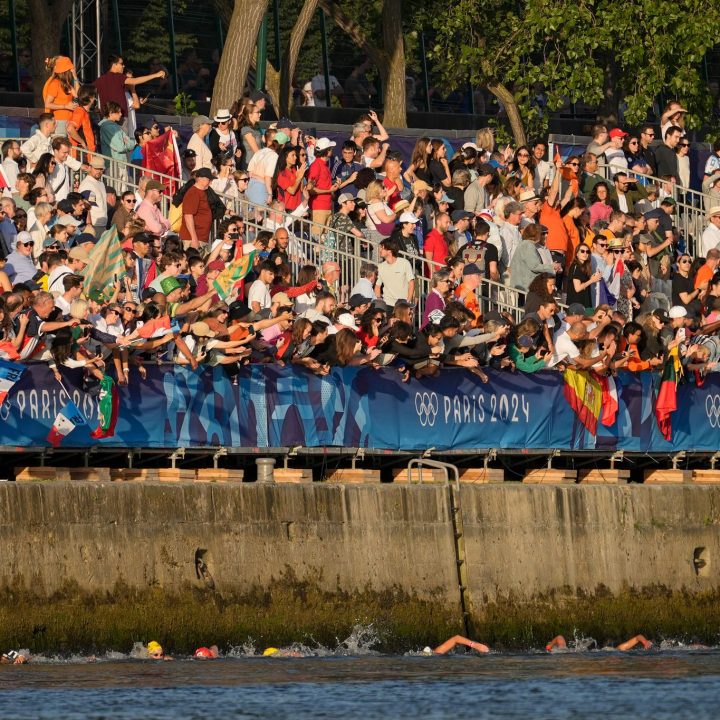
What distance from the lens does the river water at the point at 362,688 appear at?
20.0 metres

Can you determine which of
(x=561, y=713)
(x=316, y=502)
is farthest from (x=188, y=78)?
(x=561, y=713)

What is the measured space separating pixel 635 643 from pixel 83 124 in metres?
9.34

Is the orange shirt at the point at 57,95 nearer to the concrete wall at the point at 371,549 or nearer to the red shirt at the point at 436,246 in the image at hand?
the red shirt at the point at 436,246

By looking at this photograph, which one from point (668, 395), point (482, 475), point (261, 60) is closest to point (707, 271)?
point (668, 395)

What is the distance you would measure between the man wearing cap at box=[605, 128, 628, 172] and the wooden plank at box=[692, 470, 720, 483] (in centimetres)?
644

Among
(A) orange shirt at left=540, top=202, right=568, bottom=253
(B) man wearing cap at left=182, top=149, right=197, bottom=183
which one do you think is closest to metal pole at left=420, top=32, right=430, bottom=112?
(A) orange shirt at left=540, top=202, right=568, bottom=253

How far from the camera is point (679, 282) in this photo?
3094cm

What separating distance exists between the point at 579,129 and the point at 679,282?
607 inches

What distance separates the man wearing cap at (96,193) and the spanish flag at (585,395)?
563cm

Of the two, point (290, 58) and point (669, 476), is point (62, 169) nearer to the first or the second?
point (669, 476)

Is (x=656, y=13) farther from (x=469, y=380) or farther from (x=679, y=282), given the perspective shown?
(x=469, y=380)

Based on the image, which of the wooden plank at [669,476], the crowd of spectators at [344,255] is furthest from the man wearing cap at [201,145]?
the wooden plank at [669,476]

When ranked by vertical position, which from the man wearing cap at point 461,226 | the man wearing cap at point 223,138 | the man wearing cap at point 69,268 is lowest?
the man wearing cap at point 69,268

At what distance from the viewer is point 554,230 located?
31.1 metres
